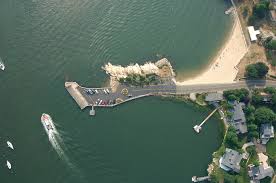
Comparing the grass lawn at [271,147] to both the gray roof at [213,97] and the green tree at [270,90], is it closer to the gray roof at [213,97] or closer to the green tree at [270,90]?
the green tree at [270,90]

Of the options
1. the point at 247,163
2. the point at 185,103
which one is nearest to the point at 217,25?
the point at 185,103

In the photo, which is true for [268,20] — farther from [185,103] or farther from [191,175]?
[191,175]

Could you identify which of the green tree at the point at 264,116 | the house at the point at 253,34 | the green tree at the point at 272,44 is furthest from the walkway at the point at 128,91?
the house at the point at 253,34

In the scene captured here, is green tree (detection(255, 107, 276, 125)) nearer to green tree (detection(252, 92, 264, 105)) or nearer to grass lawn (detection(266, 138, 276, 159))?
green tree (detection(252, 92, 264, 105))

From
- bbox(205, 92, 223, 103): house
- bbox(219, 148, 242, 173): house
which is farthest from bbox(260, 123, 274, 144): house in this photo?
bbox(205, 92, 223, 103): house

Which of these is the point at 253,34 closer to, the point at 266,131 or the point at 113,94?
the point at 266,131

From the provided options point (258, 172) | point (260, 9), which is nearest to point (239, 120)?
point (258, 172)
